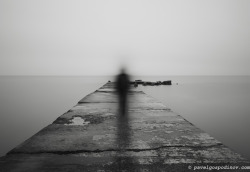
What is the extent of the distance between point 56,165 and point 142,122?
2352 mm

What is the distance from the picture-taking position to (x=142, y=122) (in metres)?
4.10

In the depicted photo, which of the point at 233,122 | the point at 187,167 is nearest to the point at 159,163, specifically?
the point at 187,167

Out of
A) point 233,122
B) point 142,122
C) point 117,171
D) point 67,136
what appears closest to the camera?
point 117,171

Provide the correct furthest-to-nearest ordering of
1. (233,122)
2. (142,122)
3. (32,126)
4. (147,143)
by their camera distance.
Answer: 1. (32,126)
2. (233,122)
3. (142,122)
4. (147,143)

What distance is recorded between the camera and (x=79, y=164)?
6.75 feet

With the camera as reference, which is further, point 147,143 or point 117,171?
point 147,143

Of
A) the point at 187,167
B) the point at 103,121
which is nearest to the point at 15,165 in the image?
the point at 187,167

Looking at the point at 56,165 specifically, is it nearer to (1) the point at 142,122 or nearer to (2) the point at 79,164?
(2) the point at 79,164

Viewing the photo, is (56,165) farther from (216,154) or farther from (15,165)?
(216,154)

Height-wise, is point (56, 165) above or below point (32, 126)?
above

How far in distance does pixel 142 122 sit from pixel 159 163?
6.64ft

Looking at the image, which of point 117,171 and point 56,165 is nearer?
point 117,171

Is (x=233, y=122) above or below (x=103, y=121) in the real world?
below

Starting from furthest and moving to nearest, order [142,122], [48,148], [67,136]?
[142,122] < [67,136] < [48,148]
